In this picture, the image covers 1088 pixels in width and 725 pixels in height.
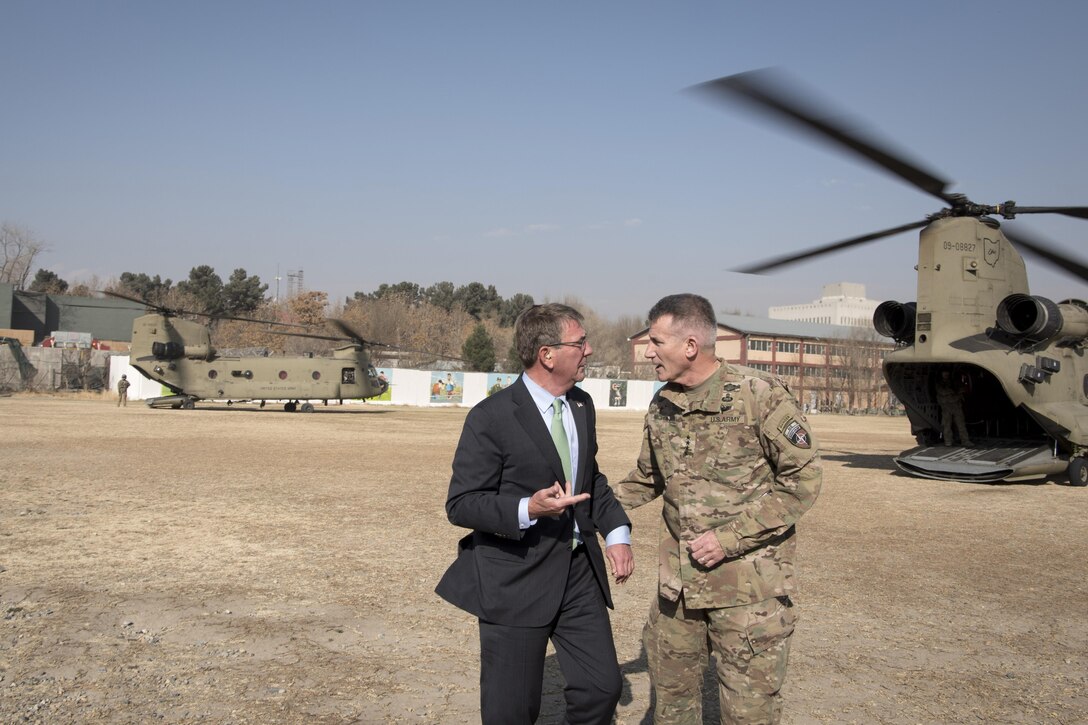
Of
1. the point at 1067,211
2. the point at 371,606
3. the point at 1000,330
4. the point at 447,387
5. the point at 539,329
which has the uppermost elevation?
the point at 1067,211

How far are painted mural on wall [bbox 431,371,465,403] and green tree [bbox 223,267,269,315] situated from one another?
155ft

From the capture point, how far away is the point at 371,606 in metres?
6.08

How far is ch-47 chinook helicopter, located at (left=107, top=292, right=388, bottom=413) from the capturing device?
32.4m

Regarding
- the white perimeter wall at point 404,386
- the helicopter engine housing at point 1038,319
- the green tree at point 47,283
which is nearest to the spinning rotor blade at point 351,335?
the white perimeter wall at point 404,386

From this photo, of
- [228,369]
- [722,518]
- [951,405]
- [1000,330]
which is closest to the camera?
[722,518]

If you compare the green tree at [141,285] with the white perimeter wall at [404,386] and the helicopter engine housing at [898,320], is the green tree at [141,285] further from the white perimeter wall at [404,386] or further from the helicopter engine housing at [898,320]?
the helicopter engine housing at [898,320]

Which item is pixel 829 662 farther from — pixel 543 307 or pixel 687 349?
pixel 543 307

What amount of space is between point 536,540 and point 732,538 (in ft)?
2.50

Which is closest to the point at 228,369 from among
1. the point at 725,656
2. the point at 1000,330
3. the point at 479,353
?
the point at 479,353

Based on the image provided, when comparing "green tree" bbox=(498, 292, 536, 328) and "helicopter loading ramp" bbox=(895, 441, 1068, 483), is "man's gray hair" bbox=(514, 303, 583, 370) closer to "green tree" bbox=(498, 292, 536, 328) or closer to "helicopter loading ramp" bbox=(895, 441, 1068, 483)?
"helicopter loading ramp" bbox=(895, 441, 1068, 483)

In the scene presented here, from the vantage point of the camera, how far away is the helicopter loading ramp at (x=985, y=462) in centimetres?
1480

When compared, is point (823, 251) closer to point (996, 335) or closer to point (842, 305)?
point (996, 335)

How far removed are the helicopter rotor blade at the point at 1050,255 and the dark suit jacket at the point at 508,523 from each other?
12.6 meters

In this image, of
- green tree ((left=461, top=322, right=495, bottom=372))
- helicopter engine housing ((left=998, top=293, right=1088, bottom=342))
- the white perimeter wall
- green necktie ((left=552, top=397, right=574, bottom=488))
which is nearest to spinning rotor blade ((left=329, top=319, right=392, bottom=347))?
the white perimeter wall
